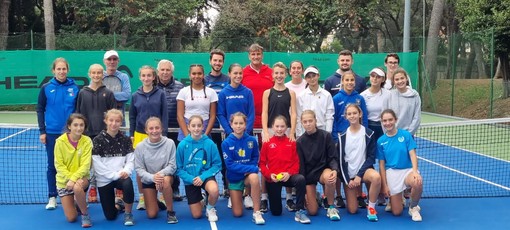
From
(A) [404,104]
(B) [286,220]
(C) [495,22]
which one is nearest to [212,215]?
(B) [286,220]

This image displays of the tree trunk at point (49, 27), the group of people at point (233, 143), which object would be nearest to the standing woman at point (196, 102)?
the group of people at point (233, 143)

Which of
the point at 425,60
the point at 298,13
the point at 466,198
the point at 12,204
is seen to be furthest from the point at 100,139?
the point at 298,13

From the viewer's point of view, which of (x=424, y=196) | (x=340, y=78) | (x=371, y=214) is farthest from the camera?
Answer: (x=424, y=196)

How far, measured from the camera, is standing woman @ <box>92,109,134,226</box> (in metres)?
5.31

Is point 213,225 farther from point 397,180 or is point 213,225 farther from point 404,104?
point 404,104

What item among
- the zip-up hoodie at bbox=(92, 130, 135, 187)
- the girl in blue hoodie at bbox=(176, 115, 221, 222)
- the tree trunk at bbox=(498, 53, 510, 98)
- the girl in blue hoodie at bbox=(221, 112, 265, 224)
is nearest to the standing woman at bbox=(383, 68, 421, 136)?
the girl in blue hoodie at bbox=(221, 112, 265, 224)

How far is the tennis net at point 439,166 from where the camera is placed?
258 inches

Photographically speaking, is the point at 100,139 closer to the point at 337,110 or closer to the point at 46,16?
the point at 337,110

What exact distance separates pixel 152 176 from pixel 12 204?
71.3 inches

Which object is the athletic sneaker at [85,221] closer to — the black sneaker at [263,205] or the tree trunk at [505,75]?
the black sneaker at [263,205]

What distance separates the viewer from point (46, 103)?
19.1ft

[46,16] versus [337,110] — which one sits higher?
[46,16]

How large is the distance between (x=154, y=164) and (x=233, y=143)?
810 millimetres

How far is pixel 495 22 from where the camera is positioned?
14.8m
